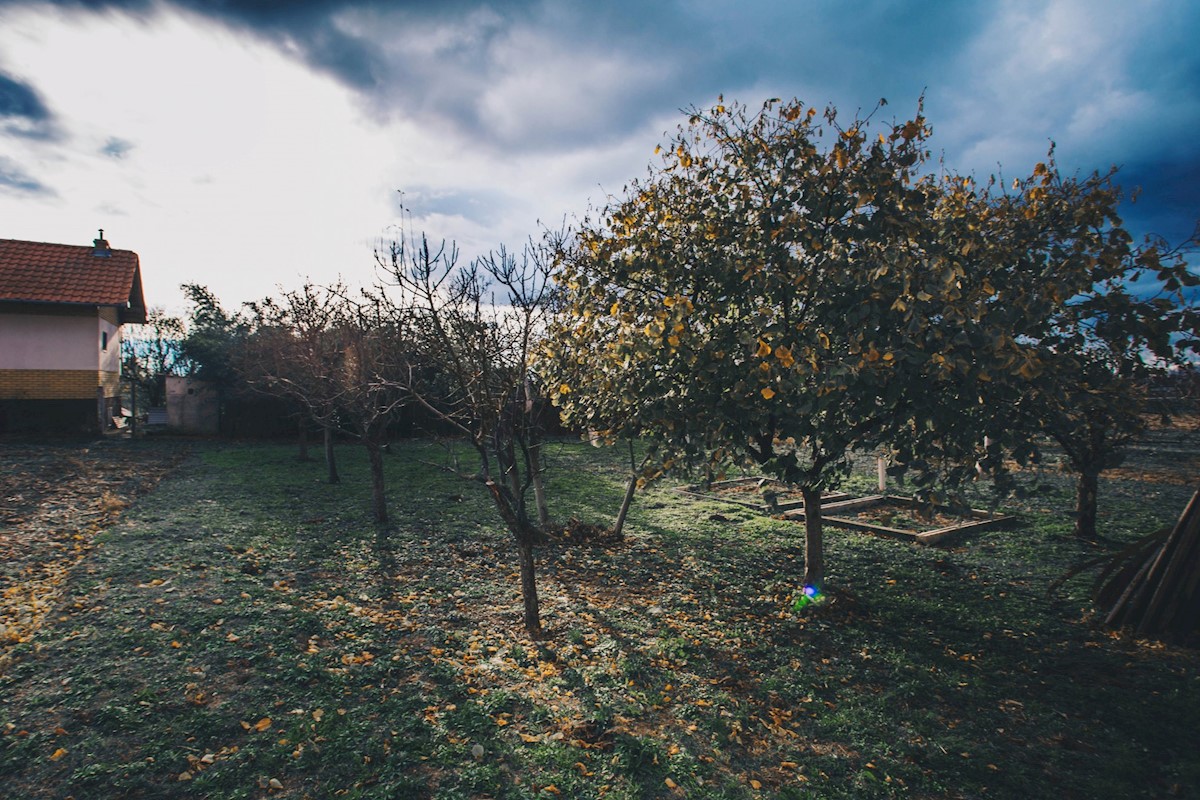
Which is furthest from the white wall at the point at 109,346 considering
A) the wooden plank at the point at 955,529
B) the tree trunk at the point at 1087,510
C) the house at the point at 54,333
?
the tree trunk at the point at 1087,510

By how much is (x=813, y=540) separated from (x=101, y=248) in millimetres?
26595

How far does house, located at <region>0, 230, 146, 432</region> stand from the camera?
61.0 ft

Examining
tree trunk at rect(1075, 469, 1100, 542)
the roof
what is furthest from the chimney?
tree trunk at rect(1075, 469, 1100, 542)

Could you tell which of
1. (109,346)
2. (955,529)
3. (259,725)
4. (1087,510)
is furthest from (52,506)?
(1087,510)

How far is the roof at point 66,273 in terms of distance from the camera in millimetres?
18759

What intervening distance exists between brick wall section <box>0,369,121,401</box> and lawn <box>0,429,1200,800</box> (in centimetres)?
1306

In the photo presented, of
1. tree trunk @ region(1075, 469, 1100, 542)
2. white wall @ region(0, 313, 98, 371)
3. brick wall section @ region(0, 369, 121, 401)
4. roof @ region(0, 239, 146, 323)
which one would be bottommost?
tree trunk @ region(1075, 469, 1100, 542)

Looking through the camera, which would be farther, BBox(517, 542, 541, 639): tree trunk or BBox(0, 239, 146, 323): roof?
BBox(0, 239, 146, 323): roof

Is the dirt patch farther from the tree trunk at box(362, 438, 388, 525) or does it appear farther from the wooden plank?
the wooden plank

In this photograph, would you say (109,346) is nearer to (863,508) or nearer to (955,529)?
(863,508)

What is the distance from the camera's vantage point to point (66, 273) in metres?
19.9

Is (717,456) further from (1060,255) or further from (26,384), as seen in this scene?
(26,384)

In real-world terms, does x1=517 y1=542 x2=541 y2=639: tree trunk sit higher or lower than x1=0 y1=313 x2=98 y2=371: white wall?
lower

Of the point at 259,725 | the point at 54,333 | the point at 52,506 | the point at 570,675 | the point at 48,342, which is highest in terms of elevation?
the point at 54,333
